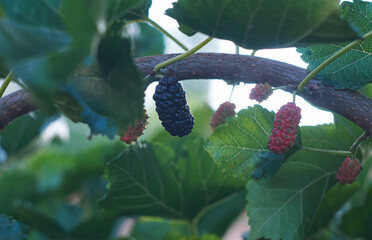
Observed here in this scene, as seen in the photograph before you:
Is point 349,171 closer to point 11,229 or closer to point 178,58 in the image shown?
point 178,58

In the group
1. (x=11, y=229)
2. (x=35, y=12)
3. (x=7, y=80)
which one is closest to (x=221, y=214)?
(x=11, y=229)

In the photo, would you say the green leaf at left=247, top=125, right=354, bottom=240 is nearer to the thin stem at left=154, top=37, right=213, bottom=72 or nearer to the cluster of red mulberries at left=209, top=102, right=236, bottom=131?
the cluster of red mulberries at left=209, top=102, right=236, bottom=131

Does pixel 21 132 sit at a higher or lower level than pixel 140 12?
lower

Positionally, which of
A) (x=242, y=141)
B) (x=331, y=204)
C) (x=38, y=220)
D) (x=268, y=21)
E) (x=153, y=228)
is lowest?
(x=153, y=228)

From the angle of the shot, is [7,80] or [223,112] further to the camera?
[223,112]

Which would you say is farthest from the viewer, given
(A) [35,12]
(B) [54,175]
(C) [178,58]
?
(B) [54,175]

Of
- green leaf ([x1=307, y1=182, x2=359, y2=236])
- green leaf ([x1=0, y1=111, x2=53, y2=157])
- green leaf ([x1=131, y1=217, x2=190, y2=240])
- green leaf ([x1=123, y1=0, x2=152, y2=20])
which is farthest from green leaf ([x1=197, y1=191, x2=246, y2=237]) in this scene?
green leaf ([x1=123, y1=0, x2=152, y2=20])

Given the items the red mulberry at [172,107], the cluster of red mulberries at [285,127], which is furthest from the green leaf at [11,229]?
the cluster of red mulberries at [285,127]

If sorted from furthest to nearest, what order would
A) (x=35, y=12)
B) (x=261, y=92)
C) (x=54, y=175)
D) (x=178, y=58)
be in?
(x=54, y=175) → (x=261, y=92) → (x=178, y=58) → (x=35, y=12)
